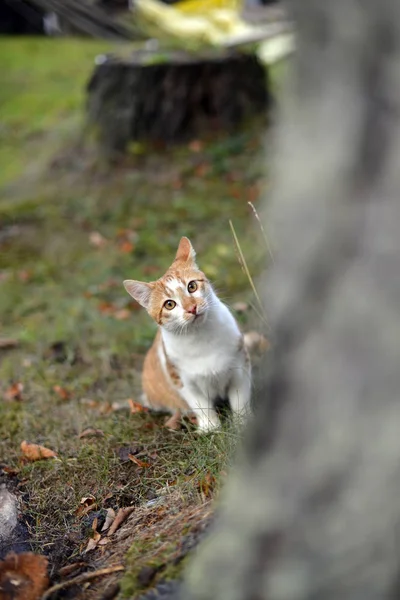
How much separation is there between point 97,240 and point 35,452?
10.4 feet

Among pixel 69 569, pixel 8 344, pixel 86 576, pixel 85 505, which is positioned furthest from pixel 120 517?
pixel 8 344

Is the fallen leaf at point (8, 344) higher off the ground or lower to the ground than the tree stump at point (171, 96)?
lower

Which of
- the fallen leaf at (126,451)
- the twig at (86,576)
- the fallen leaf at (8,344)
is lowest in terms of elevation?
the fallen leaf at (126,451)

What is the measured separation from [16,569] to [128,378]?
2.33 meters

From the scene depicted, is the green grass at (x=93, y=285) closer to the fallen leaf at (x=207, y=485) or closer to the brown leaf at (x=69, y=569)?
the fallen leaf at (x=207, y=485)

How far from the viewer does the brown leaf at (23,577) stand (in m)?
2.08

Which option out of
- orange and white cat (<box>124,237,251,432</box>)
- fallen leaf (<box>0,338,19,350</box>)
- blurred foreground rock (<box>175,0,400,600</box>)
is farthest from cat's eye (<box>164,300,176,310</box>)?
fallen leaf (<box>0,338,19,350</box>)

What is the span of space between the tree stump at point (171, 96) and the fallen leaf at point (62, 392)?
3.72m

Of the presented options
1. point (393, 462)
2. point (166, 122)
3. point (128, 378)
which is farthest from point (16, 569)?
point (166, 122)

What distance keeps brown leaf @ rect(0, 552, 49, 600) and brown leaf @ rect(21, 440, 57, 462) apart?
122cm

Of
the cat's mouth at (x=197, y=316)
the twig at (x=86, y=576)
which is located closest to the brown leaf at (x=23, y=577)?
the twig at (x=86, y=576)

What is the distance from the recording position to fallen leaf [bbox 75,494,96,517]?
111 inches

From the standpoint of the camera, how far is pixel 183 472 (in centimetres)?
275

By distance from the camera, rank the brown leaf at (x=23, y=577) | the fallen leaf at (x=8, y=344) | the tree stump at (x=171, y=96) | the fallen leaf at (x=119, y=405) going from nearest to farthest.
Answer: the brown leaf at (x=23, y=577), the fallen leaf at (x=119, y=405), the fallen leaf at (x=8, y=344), the tree stump at (x=171, y=96)
